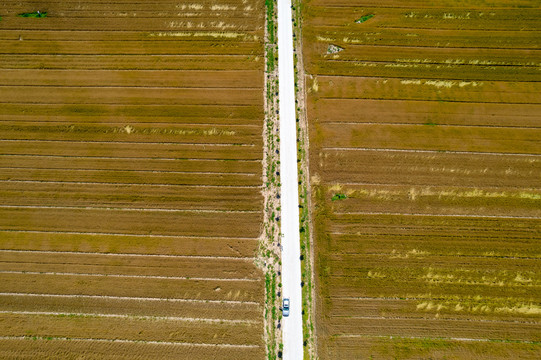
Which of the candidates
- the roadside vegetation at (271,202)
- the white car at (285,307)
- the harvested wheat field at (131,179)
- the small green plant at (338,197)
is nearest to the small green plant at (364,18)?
the roadside vegetation at (271,202)

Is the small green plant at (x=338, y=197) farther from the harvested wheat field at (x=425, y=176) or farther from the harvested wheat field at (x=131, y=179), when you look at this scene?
the harvested wheat field at (x=131, y=179)

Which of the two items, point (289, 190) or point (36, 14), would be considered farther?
point (36, 14)

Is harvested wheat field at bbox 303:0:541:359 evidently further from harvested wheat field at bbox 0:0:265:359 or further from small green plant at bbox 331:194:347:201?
harvested wheat field at bbox 0:0:265:359

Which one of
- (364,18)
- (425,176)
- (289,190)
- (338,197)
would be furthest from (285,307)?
(364,18)

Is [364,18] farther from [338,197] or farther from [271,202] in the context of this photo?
[271,202]

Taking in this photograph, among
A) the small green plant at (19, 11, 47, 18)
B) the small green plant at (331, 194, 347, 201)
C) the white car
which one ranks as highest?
the small green plant at (19, 11, 47, 18)

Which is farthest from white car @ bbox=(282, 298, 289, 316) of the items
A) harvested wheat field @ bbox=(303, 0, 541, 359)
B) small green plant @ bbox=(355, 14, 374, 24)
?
small green plant @ bbox=(355, 14, 374, 24)
